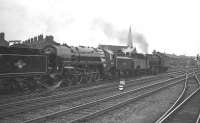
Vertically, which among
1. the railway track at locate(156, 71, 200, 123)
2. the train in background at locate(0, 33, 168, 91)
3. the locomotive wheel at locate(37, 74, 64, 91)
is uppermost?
the train in background at locate(0, 33, 168, 91)

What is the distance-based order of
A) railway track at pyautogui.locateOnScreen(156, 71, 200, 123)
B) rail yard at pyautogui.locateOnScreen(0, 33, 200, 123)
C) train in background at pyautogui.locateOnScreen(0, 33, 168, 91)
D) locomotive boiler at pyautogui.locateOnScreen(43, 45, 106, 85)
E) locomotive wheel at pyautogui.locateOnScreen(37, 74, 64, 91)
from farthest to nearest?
locomotive boiler at pyautogui.locateOnScreen(43, 45, 106, 85), locomotive wheel at pyautogui.locateOnScreen(37, 74, 64, 91), train in background at pyautogui.locateOnScreen(0, 33, 168, 91), rail yard at pyautogui.locateOnScreen(0, 33, 200, 123), railway track at pyautogui.locateOnScreen(156, 71, 200, 123)

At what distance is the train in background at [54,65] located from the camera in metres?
13.6

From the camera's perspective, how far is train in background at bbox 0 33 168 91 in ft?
44.8

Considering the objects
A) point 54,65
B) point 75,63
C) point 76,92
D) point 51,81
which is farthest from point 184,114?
point 75,63

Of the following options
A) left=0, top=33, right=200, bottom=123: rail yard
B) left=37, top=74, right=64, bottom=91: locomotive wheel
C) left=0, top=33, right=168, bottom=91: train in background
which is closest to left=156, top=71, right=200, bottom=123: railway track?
left=0, top=33, right=200, bottom=123: rail yard

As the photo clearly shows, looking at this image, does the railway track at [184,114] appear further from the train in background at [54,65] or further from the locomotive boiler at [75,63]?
the locomotive boiler at [75,63]

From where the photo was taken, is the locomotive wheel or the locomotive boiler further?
the locomotive boiler

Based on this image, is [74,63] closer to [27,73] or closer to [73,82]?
[73,82]

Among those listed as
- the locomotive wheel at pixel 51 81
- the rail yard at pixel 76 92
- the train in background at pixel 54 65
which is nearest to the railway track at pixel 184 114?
the rail yard at pixel 76 92

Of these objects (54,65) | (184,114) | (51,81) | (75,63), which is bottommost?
(184,114)

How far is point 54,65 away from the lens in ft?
57.0

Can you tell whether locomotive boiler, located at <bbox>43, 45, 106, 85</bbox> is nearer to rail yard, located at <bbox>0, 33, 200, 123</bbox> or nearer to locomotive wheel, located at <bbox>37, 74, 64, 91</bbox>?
rail yard, located at <bbox>0, 33, 200, 123</bbox>

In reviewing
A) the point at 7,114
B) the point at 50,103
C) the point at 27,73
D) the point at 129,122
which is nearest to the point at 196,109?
the point at 129,122

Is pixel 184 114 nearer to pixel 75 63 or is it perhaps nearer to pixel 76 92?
pixel 76 92
